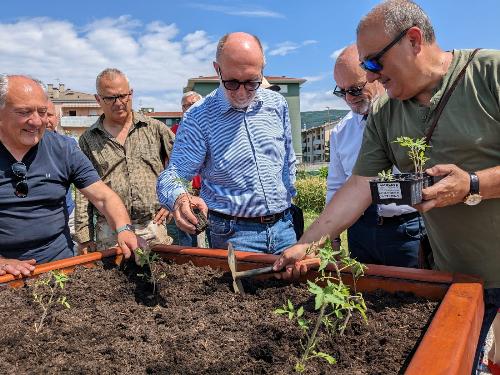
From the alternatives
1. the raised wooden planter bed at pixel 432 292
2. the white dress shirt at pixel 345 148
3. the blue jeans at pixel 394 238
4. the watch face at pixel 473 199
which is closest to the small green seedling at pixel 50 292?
the raised wooden planter bed at pixel 432 292

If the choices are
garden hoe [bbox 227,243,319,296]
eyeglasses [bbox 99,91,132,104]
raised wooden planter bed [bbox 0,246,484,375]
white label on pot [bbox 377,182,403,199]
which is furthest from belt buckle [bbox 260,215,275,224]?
eyeglasses [bbox 99,91,132,104]

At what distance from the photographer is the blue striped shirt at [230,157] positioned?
283cm

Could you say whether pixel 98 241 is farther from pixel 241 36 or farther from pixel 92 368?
pixel 92 368

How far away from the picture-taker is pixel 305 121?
9819 centimetres

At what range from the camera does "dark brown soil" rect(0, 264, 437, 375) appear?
60.9 inches

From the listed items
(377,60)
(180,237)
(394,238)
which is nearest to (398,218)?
(394,238)

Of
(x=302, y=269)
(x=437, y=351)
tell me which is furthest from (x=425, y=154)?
(x=437, y=351)

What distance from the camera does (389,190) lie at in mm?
1633

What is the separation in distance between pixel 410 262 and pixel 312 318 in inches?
58.7

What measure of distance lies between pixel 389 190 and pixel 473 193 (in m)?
0.34

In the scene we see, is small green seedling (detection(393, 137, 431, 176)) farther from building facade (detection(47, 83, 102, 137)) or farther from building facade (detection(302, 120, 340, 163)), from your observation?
building facade (detection(302, 120, 340, 163))

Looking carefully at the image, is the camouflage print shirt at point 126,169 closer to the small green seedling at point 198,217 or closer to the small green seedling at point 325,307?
the small green seedling at point 198,217

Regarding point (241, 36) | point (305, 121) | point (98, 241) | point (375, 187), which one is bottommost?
point (98, 241)

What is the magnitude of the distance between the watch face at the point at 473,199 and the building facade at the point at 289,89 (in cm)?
3410
